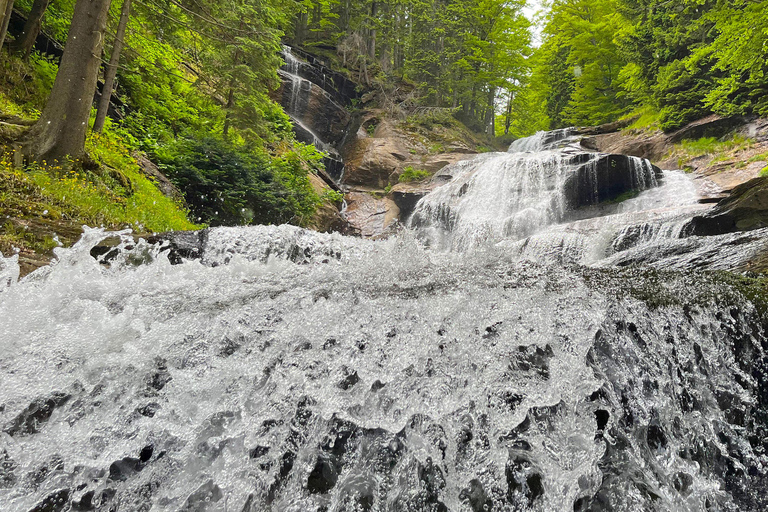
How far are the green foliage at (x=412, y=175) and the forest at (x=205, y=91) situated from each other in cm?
415

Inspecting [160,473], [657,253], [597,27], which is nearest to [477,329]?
[160,473]

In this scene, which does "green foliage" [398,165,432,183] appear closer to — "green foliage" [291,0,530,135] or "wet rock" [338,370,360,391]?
"green foliage" [291,0,530,135]

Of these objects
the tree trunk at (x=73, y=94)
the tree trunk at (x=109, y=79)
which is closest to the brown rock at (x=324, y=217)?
the tree trunk at (x=109, y=79)

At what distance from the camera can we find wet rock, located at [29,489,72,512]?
1.73 meters

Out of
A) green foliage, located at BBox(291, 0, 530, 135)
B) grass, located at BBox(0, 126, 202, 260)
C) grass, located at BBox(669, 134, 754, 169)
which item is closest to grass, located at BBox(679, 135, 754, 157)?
grass, located at BBox(669, 134, 754, 169)

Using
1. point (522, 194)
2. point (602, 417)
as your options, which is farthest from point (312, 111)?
point (602, 417)

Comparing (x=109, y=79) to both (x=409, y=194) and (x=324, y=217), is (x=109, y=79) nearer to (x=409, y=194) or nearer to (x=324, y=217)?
(x=324, y=217)

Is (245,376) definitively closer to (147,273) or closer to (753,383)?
(147,273)

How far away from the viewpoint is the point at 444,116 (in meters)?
22.5

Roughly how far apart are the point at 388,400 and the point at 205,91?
11.8 meters

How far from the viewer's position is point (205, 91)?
11289mm

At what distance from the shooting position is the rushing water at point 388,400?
1934 millimetres

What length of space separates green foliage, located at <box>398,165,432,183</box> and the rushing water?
14.4 metres

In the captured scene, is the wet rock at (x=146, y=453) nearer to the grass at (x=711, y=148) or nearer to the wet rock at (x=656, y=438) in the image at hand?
the wet rock at (x=656, y=438)
